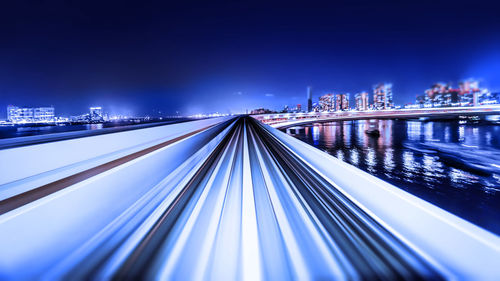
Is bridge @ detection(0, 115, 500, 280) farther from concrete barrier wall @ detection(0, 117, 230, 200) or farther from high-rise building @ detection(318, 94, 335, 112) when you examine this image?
high-rise building @ detection(318, 94, 335, 112)

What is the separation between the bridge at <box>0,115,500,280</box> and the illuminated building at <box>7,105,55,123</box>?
10.7m

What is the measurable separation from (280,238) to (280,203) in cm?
86

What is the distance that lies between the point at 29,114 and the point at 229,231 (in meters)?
15.9

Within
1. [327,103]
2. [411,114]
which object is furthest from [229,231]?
[327,103]

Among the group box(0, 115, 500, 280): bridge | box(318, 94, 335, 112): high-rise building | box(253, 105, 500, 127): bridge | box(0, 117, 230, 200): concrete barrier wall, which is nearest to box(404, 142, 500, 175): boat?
box(0, 115, 500, 280): bridge

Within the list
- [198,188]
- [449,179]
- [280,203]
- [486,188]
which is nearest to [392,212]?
[280,203]

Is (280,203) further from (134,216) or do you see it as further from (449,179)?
(449,179)

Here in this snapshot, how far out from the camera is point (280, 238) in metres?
1.93

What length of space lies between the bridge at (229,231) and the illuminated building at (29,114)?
421 inches

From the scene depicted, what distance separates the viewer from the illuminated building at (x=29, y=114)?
10.4 m

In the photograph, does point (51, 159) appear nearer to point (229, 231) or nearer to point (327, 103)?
point (229, 231)

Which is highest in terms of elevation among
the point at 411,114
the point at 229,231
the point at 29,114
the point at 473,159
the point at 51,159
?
the point at 411,114

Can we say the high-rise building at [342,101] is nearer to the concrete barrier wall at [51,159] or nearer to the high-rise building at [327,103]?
the high-rise building at [327,103]

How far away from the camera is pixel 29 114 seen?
1098 centimetres
